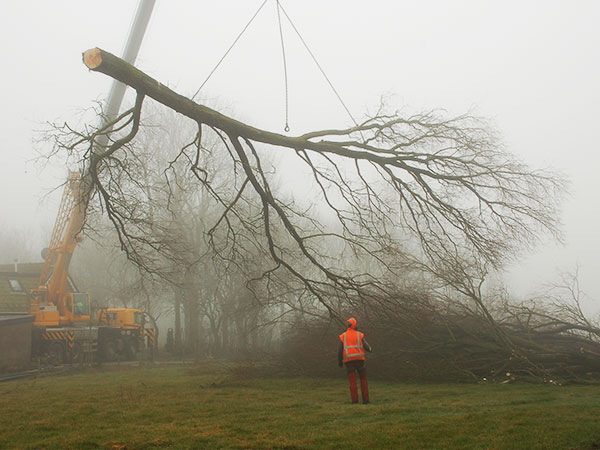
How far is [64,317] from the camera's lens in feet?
72.1

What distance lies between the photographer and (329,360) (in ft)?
42.4

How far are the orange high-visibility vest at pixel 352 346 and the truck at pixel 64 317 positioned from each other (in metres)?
12.8

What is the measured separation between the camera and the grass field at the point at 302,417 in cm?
591

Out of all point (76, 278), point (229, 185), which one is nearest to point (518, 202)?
point (229, 185)

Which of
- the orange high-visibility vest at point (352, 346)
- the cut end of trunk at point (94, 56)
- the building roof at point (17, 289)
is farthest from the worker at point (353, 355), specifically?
the building roof at point (17, 289)

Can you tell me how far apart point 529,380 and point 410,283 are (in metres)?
3.90

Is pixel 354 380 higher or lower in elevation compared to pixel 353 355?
lower

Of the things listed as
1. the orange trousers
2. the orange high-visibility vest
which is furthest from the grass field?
the orange high-visibility vest

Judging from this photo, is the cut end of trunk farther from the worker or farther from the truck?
the truck

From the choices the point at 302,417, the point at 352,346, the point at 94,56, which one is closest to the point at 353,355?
the point at 352,346

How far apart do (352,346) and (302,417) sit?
6.21 feet

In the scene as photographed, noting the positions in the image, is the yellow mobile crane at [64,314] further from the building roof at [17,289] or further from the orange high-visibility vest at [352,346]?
the orange high-visibility vest at [352,346]

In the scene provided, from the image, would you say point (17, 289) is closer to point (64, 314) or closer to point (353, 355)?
point (64, 314)

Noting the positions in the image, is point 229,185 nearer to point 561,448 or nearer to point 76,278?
point 76,278
